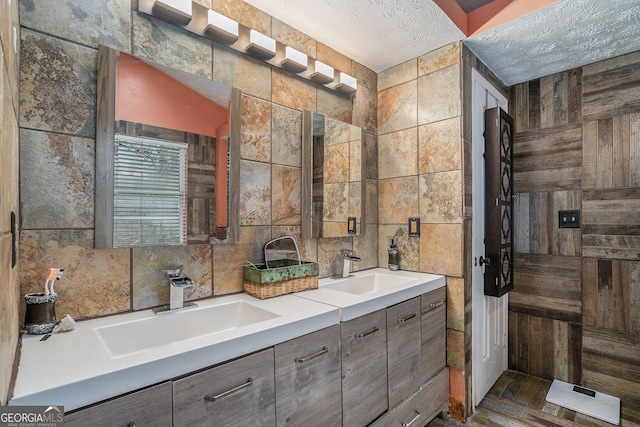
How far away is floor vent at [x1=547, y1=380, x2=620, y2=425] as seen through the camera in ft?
6.63

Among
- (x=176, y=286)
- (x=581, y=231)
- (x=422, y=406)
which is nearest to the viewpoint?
(x=176, y=286)

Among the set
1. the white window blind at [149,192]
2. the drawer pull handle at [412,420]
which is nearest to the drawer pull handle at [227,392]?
the white window blind at [149,192]

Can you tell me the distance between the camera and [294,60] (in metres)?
1.84

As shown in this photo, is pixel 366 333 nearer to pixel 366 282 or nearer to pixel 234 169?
pixel 366 282

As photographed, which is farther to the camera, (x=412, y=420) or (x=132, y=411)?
(x=412, y=420)

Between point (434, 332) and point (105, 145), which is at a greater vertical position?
point (105, 145)

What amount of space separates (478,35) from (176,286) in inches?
87.0

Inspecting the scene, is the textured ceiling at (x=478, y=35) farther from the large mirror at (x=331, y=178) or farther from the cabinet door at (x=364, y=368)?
the cabinet door at (x=364, y=368)

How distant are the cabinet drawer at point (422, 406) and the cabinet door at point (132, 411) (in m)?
1.05

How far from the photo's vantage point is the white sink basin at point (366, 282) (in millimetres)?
1969

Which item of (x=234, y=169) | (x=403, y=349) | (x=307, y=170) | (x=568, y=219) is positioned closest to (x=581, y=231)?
(x=568, y=219)

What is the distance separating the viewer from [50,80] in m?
1.13

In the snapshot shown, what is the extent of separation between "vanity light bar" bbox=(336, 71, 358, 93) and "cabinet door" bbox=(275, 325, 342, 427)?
61.9 inches

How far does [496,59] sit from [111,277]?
268 cm
